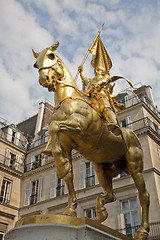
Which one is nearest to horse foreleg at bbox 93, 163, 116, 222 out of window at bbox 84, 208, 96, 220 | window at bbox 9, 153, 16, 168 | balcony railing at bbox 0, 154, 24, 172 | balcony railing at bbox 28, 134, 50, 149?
window at bbox 84, 208, 96, 220

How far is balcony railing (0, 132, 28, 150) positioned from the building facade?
0.43m

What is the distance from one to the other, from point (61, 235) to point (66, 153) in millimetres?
1268

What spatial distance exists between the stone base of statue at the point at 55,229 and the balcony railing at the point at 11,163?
63.5 feet

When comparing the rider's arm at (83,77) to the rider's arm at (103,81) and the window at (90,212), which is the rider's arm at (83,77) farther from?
the window at (90,212)

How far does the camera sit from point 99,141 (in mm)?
3988

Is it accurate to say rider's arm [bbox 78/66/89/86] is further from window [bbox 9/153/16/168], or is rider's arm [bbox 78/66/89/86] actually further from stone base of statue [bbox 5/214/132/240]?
window [bbox 9/153/16/168]

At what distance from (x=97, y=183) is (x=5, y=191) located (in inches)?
307

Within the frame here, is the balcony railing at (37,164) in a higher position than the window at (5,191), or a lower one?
higher

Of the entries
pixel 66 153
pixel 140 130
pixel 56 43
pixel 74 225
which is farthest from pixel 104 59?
pixel 140 130

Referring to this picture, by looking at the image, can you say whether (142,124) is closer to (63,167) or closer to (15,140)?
(15,140)

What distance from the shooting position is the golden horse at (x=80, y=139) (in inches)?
143

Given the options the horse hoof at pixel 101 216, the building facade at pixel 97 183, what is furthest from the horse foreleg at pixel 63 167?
the building facade at pixel 97 183

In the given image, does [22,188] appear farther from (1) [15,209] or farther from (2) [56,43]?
(2) [56,43]

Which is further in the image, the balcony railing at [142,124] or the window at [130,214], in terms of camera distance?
the balcony railing at [142,124]
